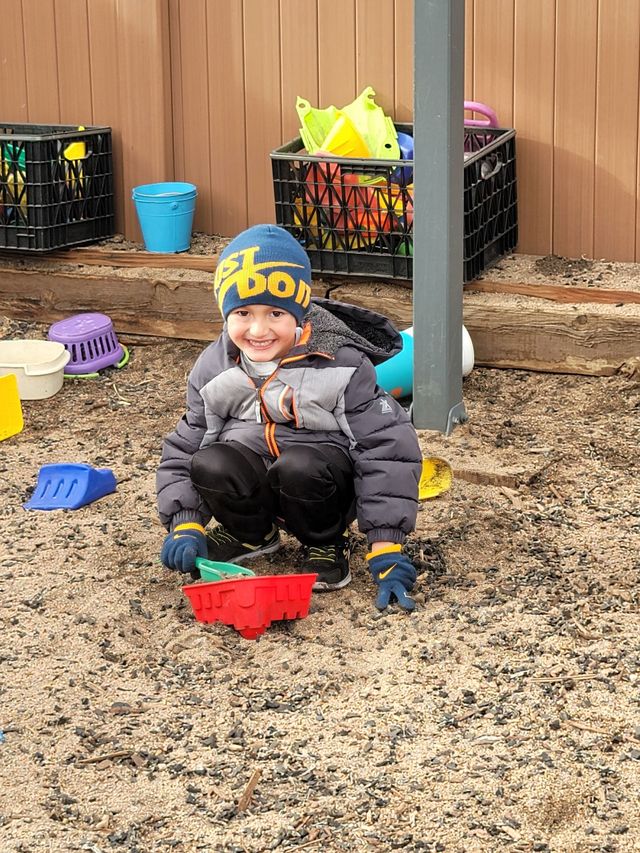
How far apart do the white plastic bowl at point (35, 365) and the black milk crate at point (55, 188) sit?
2.16ft

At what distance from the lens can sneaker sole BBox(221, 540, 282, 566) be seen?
3551 millimetres

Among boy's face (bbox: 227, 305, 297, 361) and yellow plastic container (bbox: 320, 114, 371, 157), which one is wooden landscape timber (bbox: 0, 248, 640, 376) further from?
boy's face (bbox: 227, 305, 297, 361)

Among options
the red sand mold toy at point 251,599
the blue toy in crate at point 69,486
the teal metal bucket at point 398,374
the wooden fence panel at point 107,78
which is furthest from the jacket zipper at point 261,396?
the wooden fence panel at point 107,78

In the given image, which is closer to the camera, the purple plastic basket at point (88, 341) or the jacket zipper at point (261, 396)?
the jacket zipper at point (261, 396)

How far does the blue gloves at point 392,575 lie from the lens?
328 centimetres

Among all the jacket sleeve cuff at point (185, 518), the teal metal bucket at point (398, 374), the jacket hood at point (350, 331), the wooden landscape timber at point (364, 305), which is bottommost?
the jacket sleeve cuff at point (185, 518)

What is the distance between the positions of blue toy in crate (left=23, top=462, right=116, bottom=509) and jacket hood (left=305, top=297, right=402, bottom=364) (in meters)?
0.96

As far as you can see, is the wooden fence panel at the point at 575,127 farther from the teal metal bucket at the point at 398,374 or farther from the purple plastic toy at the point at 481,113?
the teal metal bucket at the point at 398,374

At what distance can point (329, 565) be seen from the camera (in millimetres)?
3410

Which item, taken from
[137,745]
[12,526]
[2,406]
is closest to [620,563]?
[137,745]

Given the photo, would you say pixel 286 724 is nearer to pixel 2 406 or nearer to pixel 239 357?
pixel 239 357

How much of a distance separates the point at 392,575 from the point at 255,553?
0.46m

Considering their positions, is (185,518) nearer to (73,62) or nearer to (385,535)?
(385,535)

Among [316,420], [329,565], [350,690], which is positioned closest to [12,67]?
[316,420]
